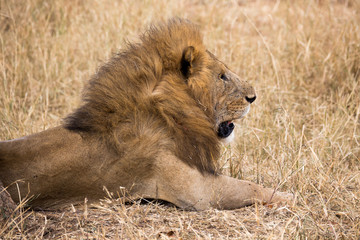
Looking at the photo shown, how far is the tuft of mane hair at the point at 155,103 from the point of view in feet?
10.2

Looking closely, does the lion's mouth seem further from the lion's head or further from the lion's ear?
the lion's ear

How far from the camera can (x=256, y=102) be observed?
4930 millimetres

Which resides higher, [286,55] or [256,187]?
[286,55]

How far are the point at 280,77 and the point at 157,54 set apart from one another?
260 cm

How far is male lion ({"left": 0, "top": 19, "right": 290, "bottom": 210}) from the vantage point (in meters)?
2.98

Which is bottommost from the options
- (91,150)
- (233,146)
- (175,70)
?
(233,146)

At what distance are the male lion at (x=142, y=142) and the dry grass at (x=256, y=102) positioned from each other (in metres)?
0.12

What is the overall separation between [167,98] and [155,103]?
0.09 m

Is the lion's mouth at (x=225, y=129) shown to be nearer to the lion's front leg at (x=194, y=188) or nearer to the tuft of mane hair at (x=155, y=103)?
the tuft of mane hair at (x=155, y=103)

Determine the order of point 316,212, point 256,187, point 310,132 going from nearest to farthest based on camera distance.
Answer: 1. point 316,212
2. point 256,187
3. point 310,132

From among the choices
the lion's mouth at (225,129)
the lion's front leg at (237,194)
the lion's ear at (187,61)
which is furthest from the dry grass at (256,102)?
the lion's ear at (187,61)

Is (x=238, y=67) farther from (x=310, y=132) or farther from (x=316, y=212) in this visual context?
(x=316, y=212)

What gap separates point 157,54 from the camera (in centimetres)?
327

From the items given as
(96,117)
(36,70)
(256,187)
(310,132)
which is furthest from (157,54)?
(36,70)
